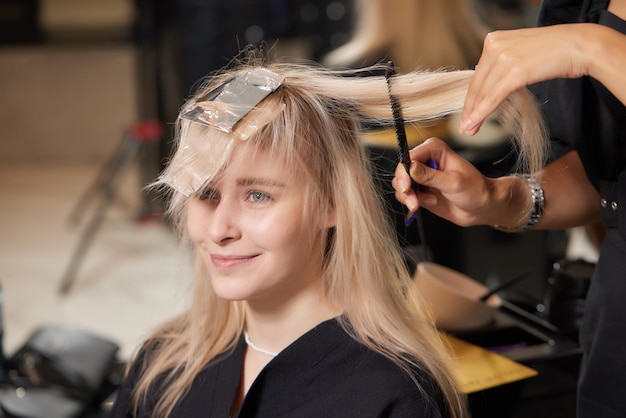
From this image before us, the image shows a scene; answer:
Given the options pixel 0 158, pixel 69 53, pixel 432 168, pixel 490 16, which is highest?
pixel 432 168

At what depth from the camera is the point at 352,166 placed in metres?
1.07

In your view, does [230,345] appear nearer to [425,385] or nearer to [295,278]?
[295,278]

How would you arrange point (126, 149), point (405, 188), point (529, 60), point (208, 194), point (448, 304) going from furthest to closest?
point (126, 149)
point (448, 304)
point (208, 194)
point (405, 188)
point (529, 60)

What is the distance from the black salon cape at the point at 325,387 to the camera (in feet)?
3.25

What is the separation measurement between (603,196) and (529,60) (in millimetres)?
297

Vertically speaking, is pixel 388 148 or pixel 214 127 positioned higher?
pixel 214 127

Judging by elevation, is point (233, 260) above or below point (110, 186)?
above

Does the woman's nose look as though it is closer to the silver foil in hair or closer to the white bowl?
the silver foil in hair

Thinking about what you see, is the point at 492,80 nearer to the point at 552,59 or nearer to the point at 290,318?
the point at 552,59

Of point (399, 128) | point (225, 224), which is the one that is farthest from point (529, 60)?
point (225, 224)

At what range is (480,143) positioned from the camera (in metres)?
2.23

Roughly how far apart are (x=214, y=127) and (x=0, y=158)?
4222mm

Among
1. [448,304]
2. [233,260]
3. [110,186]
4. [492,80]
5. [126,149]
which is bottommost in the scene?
[110,186]

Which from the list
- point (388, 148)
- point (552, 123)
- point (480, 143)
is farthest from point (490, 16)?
point (552, 123)
